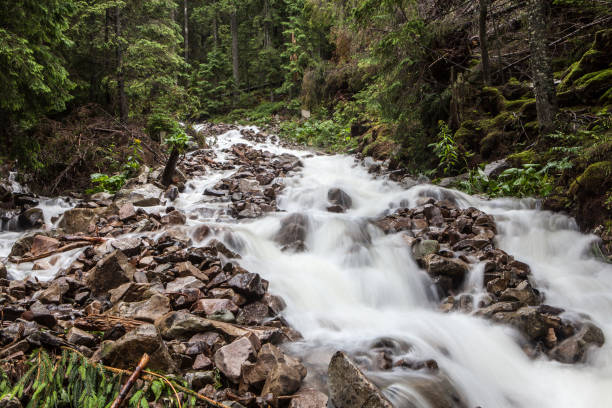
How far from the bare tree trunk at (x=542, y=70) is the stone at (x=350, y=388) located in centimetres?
594

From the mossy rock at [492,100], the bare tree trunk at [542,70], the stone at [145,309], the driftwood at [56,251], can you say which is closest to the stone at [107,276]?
the stone at [145,309]

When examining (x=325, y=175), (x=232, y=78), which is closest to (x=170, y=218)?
(x=325, y=175)

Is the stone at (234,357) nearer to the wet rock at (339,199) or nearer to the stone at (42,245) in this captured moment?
the stone at (42,245)

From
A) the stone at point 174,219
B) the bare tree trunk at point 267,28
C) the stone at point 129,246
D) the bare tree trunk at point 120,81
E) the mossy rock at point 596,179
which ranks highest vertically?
the bare tree trunk at point 267,28

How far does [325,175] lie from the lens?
11258 millimetres

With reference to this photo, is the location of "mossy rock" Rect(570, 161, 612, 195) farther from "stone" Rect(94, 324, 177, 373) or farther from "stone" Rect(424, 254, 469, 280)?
"stone" Rect(94, 324, 177, 373)

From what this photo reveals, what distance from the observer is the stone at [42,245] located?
4.70 metres

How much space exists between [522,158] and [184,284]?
627cm

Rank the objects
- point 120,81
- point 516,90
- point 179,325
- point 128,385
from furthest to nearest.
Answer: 1. point 120,81
2. point 516,90
3. point 179,325
4. point 128,385

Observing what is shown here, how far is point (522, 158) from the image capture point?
6.41 metres

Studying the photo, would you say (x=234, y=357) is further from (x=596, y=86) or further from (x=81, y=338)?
(x=596, y=86)

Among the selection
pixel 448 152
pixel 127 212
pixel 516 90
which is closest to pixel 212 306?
pixel 127 212

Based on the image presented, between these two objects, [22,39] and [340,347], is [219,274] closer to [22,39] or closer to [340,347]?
[340,347]

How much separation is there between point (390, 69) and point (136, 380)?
8.00 metres
